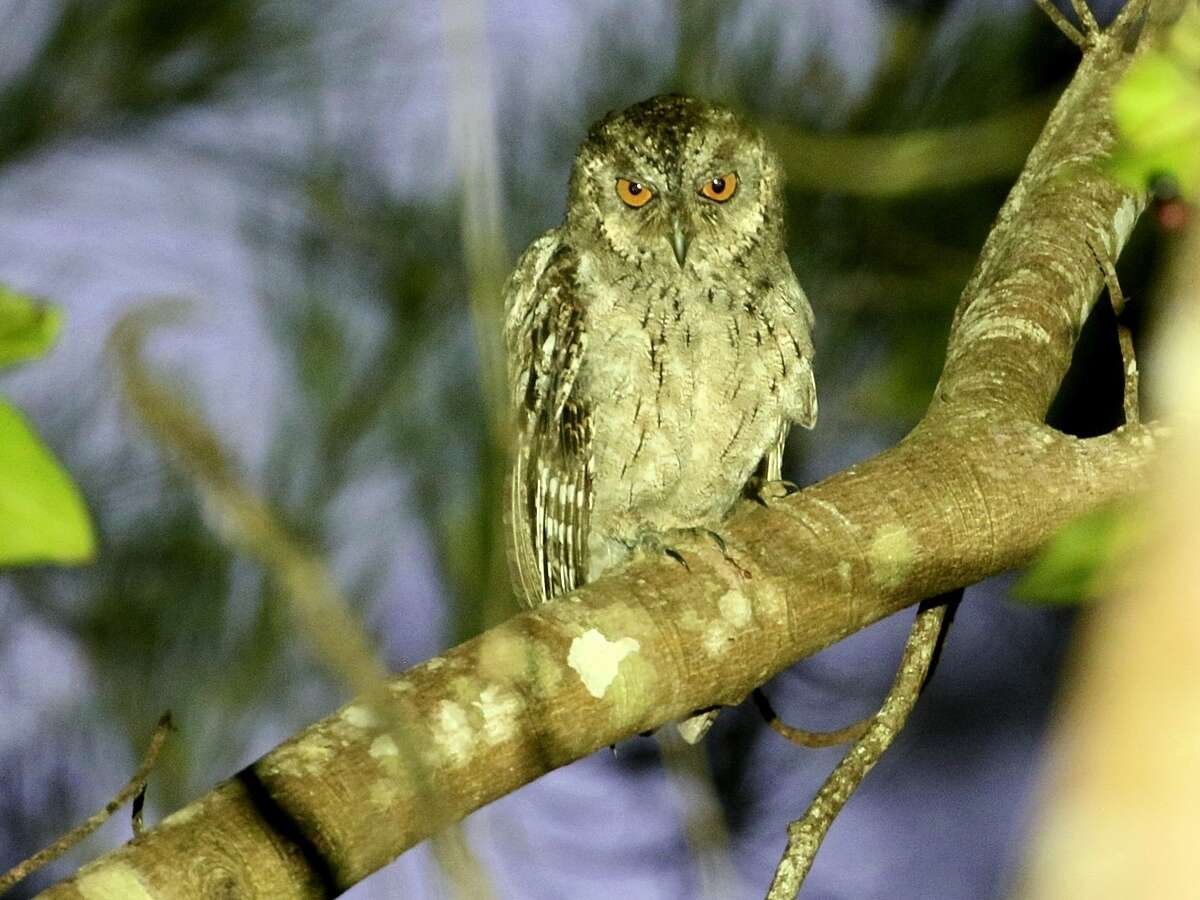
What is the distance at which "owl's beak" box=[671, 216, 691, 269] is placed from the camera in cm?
221

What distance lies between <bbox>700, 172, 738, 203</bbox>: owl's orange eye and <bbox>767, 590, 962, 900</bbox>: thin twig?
2.77ft

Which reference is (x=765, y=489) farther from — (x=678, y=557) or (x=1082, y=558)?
(x=1082, y=558)

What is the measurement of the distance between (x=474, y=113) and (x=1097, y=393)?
220 cm

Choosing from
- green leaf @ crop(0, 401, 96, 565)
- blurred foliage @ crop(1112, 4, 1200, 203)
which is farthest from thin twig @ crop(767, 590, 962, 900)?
green leaf @ crop(0, 401, 96, 565)

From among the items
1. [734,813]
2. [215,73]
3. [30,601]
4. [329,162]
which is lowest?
[734,813]

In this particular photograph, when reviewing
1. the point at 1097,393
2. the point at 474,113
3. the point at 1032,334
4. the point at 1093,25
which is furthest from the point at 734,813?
the point at 474,113

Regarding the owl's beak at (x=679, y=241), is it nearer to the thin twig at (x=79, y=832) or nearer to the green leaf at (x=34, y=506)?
the thin twig at (x=79, y=832)

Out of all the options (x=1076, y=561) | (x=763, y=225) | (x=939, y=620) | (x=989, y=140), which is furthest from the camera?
(x=989, y=140)

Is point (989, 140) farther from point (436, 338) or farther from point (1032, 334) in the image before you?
point (436, 338)

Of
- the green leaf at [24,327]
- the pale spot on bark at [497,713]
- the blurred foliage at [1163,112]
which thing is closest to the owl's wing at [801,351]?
the pale spot on bark at [497,713]

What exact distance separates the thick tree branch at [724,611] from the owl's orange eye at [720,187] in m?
0.47

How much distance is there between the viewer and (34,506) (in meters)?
0.52

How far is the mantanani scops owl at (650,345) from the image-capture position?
7.01ft

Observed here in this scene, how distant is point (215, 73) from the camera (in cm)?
268
